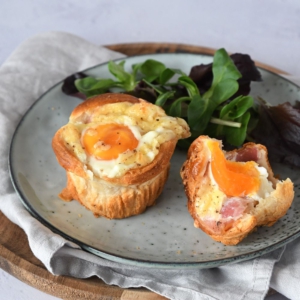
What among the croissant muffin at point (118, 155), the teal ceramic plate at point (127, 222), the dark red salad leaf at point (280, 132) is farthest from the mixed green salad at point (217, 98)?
the croissant muffin at point (118, 155)

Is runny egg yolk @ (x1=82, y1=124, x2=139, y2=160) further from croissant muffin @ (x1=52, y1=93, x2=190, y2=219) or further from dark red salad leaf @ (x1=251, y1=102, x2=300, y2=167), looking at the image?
dark red salad leaf @ (x1=251, y1=102, x2=300, y2=167)

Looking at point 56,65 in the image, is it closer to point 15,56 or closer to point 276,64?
point 15,56

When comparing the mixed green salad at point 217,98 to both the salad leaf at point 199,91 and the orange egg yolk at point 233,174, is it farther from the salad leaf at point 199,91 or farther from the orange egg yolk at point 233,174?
the orange egg yolk at point 233,174

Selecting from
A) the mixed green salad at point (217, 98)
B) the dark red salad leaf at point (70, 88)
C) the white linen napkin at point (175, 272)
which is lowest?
the white linen napkin at point (175, 272)

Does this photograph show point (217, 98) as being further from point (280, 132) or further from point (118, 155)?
point (118, 155)

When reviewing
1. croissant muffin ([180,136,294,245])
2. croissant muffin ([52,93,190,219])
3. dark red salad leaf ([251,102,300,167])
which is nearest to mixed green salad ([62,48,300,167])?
dark red salad leaf ([251,102,300,167])
